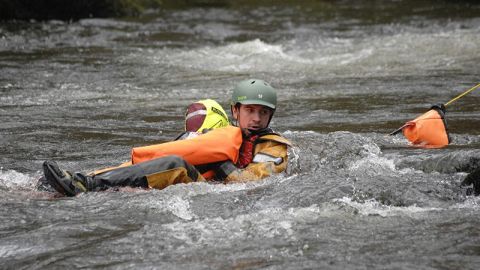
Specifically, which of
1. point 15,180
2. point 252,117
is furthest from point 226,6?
point 15,180

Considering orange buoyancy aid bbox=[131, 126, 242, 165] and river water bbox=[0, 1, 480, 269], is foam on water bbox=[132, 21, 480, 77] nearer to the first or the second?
river water bbox=[0, 1, 480, 269]

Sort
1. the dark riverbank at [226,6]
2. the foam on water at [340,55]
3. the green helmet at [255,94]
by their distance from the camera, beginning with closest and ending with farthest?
the green helmet at [255,94]
the foam on water at [340,55]
the dark riverbank at [226,6]

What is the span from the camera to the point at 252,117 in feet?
23.0

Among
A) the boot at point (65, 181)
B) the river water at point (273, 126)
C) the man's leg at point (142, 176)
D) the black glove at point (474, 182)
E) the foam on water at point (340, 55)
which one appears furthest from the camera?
the foam on water at point (340, 55)

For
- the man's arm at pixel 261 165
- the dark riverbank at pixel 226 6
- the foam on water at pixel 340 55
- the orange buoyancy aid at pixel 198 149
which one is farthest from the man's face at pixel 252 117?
the dark riverbank at pixel 226 6

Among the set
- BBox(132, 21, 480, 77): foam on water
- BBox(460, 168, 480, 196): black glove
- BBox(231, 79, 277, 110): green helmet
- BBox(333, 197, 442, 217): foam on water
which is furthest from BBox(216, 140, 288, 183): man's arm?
BBox(132, 21, 480, 77): foam on water

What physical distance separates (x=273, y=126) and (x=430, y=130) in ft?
6.97

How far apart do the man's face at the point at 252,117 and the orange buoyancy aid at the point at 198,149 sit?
0.33 meters

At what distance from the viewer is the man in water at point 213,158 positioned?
6348 mm

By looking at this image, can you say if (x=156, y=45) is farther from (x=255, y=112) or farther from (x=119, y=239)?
(x=119, y=239)

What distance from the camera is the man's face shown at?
700 cm

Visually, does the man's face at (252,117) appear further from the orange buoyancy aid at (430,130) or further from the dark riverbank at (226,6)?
the dark riverbank at (226,6)

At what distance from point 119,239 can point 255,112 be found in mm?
2361

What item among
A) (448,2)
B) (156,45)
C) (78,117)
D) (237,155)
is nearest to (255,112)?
(237,155)
